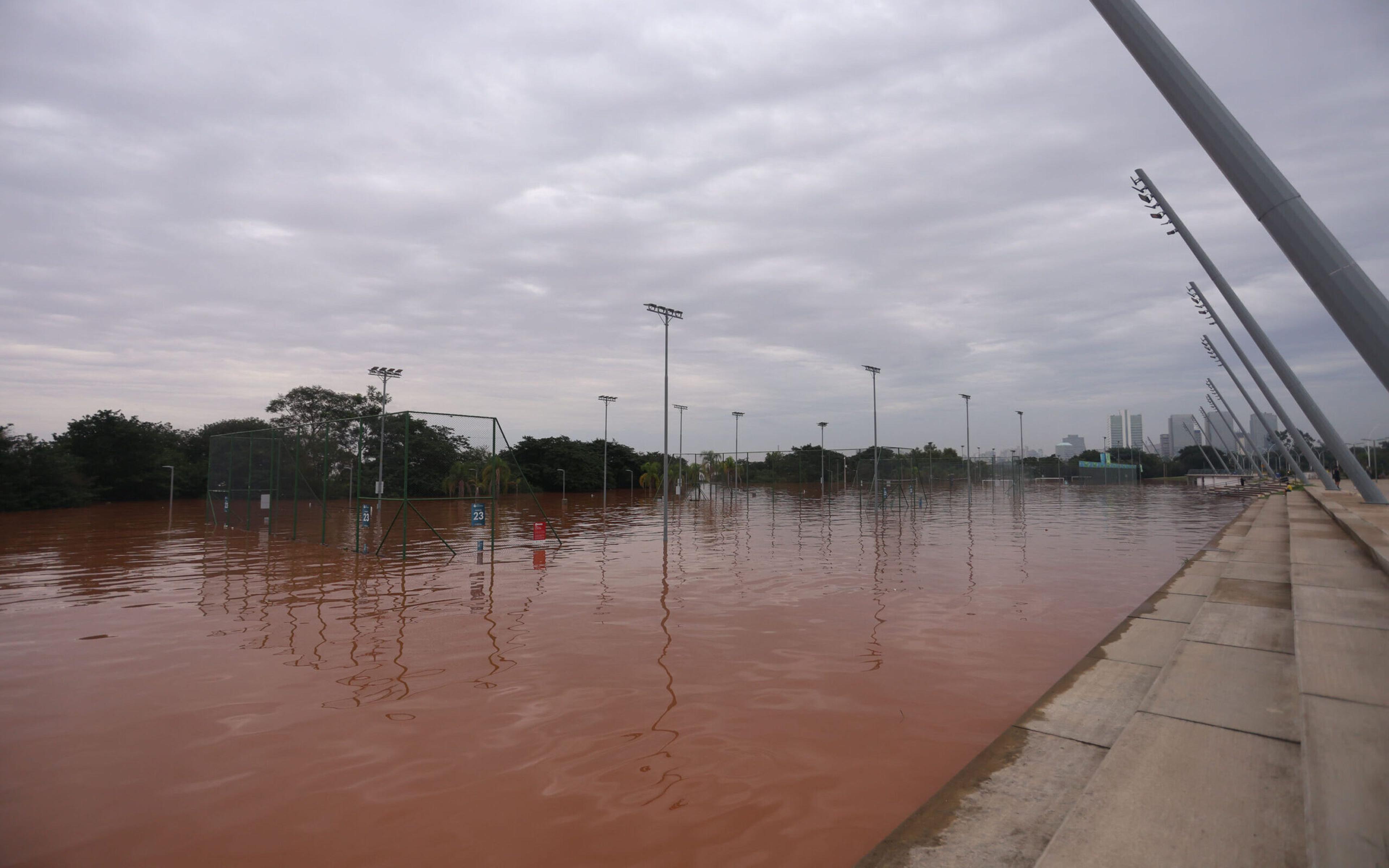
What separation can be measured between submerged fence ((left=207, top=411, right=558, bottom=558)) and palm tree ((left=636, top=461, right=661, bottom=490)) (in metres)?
32.6

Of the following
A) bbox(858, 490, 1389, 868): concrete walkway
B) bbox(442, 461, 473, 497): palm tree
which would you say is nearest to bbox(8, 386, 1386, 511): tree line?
bbox(442, 461, 473, 497): palm tree

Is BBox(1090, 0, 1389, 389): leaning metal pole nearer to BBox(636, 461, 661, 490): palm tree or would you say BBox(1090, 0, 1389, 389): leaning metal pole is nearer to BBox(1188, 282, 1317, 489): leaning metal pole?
BBox(1188, 282, 1317, 489): leaning metal pole

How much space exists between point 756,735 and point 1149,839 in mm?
2808

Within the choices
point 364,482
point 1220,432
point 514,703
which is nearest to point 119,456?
point 364,482

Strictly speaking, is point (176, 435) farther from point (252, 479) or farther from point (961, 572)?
point (961, 572)

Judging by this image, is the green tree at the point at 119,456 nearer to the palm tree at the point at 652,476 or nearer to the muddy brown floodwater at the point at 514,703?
the palm tree at the point at 652,476

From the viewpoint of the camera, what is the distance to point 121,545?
2066 centimetres

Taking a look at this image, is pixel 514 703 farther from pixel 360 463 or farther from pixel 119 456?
pixel 119 456

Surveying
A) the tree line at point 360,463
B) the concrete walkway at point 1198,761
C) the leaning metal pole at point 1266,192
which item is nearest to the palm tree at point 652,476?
the tree line at point 360,463

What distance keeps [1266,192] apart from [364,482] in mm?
21362

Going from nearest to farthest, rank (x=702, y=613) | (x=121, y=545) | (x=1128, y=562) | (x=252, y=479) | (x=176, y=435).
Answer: (x=702, y=613) < (x=1128, y=562) < (x=121, y=545) < (x=252, y=479) < (x=176, y=435)

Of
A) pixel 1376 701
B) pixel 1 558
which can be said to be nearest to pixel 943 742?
pixel 1376 701

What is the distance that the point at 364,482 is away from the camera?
823 inches

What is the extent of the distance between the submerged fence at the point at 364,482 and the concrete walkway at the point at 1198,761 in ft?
37.5
